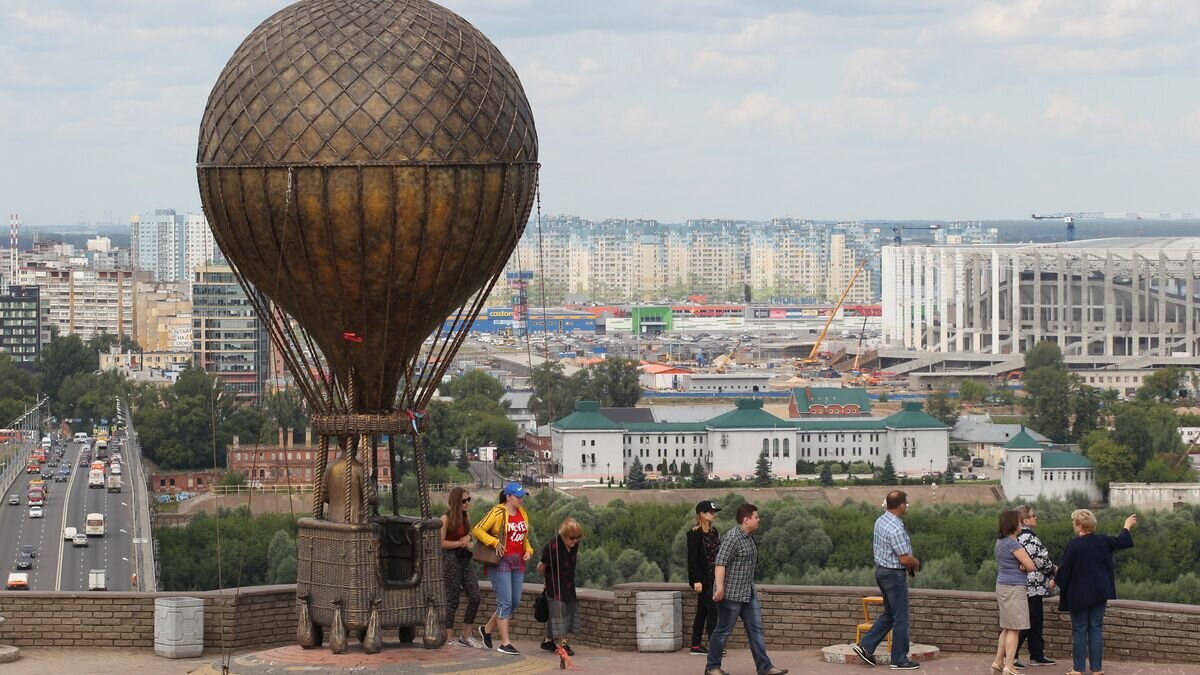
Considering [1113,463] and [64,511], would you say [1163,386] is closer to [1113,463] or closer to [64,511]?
[1113,463]

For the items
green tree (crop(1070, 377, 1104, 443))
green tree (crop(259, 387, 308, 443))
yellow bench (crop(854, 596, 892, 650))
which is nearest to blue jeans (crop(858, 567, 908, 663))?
yellow bench (crop(854, 596, 892, 650))

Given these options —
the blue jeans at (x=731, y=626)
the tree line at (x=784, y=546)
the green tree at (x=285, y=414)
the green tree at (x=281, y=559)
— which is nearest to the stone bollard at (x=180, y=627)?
the blue jeans at (x=731, y=626)

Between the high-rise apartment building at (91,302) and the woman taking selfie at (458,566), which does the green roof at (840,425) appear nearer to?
the woman taking selfie at (458,566)

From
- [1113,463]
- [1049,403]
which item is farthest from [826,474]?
[1049,403]

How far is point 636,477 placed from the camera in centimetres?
7756

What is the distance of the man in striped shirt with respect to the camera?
14141 mm

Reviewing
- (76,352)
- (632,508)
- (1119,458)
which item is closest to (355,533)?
(632,508)

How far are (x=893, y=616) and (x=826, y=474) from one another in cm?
6330

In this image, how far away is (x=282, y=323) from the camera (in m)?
15.4

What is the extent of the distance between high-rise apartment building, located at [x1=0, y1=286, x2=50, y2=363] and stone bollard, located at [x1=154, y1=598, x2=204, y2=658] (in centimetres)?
12818

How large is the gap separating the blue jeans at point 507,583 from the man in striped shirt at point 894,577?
6.06 ft

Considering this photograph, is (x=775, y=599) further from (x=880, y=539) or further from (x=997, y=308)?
(x=997, y=308)

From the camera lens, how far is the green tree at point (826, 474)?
2990 inches

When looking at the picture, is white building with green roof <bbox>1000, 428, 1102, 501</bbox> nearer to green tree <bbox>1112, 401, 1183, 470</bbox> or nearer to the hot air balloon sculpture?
green tree <bbox>1112, 401, 1183, 470</bbox>
